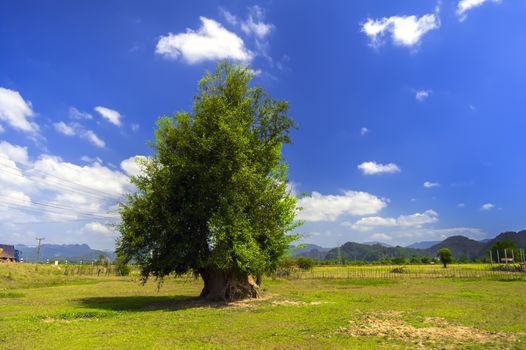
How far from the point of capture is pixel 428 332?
18.8m

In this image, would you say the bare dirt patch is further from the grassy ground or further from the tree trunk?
the tree trunk

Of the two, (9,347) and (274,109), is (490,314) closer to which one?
(274,109)

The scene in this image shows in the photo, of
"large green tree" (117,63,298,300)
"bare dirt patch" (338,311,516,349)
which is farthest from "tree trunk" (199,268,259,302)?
"bare dirt patch" (338,311,516,349)

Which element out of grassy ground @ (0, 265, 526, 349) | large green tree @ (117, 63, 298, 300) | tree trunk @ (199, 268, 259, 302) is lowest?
grassy ground @ (0, 265, 526, 349)

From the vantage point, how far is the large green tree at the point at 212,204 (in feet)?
104

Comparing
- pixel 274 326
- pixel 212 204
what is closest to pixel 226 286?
pixel 212 204

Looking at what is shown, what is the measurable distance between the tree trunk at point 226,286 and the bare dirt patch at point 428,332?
13698mm

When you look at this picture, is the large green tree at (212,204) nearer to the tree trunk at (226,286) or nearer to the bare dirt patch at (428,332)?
the tree trunk at (226,286)

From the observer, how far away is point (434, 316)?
2394 centimetres

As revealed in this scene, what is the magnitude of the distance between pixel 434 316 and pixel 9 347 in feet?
75.4

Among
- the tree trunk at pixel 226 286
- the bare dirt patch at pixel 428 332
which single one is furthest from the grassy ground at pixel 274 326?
the tree trunk at pixel 226 286

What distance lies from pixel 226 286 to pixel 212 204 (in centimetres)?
747

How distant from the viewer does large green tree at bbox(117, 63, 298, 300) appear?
31562 mm

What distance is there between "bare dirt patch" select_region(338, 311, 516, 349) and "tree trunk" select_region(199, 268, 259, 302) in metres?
13.7
